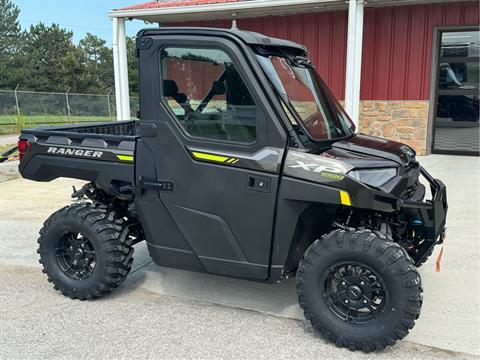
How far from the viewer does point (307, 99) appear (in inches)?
134

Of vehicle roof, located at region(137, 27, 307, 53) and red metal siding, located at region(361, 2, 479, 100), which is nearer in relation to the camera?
vehicle roof, located at region(137, 27, 307, 53)

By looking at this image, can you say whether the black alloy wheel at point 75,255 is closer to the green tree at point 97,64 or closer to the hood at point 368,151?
the hood at point 368,151

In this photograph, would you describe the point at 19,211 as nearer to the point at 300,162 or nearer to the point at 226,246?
the point at 226,246

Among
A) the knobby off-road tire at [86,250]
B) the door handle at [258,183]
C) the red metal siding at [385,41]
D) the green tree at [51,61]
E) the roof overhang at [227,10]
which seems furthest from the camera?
the green tree at [51,61]

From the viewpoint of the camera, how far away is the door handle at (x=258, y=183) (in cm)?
310

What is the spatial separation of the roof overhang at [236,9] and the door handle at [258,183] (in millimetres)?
7696

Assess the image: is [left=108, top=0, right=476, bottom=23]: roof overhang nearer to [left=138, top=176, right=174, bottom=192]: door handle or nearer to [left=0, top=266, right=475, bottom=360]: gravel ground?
[left=138, top=176, right=174, bottom=192]: door handle

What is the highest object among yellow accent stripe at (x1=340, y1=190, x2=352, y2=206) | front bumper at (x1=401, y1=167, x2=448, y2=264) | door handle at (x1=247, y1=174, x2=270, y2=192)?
door handle at (x1=247, y1=174, x2=270, y2=192)

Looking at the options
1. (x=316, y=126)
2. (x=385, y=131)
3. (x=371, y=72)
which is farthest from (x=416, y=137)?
(x=316, y=126)

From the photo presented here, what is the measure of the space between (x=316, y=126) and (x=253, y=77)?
0.59 metres

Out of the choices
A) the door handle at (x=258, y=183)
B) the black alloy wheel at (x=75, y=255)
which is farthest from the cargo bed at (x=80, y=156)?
the door handle at (x=258, y=183)

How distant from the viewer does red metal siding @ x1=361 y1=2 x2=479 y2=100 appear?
10.2m

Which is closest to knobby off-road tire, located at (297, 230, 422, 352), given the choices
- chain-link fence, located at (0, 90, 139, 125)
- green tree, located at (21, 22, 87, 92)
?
chain-link fence, located at (0, 90, 139, 125)

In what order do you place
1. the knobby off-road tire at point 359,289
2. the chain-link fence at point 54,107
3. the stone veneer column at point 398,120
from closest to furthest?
the knobby off-road tire at point 359,289
the stone veneer column at point 398,120
the chain-link fence at point 54,107
